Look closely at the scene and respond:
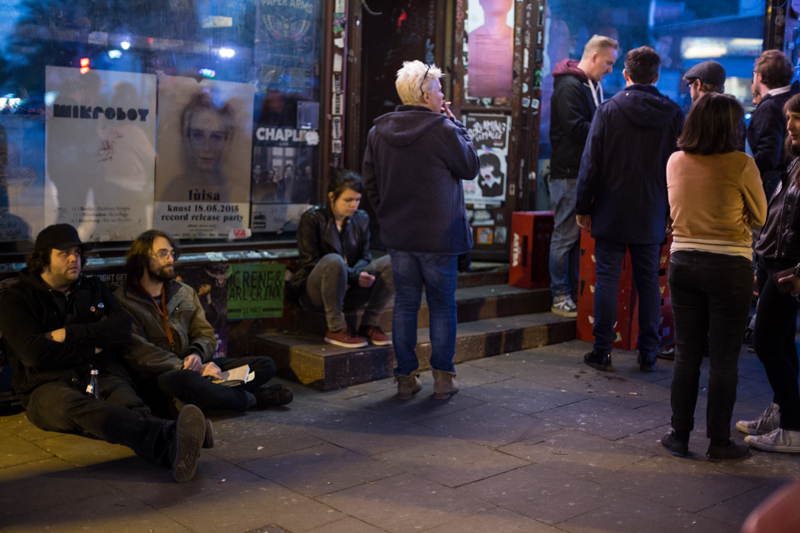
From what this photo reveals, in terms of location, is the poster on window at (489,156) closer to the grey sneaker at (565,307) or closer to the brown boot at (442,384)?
the grey sneaker at (565,307)

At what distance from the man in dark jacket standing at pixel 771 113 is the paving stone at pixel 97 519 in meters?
5.06

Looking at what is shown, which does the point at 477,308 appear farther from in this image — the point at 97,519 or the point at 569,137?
the point at 97,519

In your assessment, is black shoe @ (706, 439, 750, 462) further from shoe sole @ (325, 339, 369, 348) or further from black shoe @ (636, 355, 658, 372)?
shoe sole @ (325, 339, 369, 348)

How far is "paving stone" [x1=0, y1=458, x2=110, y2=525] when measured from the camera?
3682 mm

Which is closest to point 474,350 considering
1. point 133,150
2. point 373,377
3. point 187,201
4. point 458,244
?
point 373,377

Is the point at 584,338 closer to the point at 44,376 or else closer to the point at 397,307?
the point at 397,307

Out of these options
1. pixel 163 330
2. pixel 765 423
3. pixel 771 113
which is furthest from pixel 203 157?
pixel 771 113

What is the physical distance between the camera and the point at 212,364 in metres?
4.92

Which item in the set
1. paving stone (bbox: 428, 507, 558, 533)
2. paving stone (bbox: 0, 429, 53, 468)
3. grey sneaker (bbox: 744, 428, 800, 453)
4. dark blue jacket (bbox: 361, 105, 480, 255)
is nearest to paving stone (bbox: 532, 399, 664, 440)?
grey sneaker (bbox: 744, 428, 800, 453)

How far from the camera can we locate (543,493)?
154 inches

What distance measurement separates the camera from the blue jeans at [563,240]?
7156 mm

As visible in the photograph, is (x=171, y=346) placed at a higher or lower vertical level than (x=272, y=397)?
higher

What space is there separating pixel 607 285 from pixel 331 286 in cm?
199

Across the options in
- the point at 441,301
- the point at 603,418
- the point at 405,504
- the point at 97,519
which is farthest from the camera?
the point at 441,301
